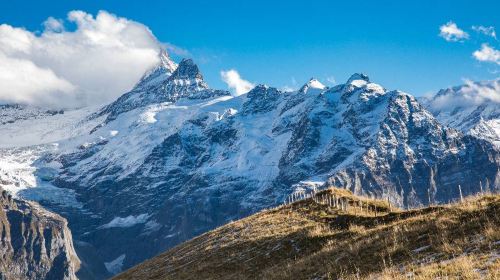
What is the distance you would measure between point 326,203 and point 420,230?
705 inches

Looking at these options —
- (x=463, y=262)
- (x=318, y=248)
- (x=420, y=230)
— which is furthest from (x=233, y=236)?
(x=463, y=262)

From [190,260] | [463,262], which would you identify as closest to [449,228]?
[463,262]

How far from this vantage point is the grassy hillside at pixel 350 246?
870 inches

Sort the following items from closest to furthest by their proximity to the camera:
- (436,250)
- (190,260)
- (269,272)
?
(436,250), (269,272), (190,260)

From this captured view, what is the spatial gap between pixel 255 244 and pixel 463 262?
17295 millimetres

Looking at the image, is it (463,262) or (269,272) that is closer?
(463,262)

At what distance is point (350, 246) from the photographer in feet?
91.3

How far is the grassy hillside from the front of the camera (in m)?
22.1

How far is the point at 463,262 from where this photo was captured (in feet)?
66.9

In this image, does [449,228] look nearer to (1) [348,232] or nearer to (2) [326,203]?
(1) [348,232]

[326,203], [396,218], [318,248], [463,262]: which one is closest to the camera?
[463,262]

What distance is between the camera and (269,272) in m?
28.9

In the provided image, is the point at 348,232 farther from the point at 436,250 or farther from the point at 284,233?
the point at 436,250

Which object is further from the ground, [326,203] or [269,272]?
[326,203]
